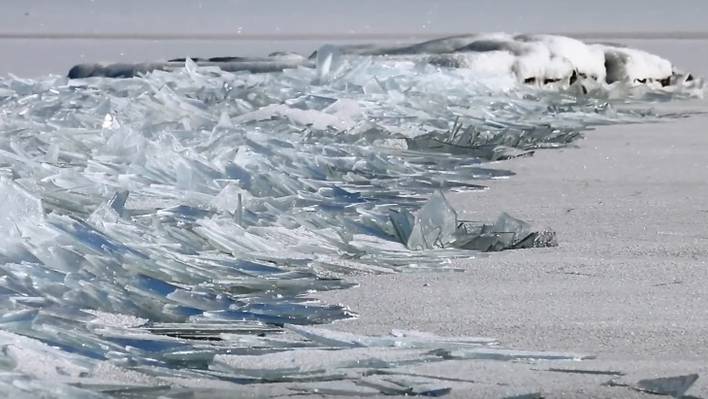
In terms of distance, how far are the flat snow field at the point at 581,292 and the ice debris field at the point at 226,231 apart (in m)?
0.04

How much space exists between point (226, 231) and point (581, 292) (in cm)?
38

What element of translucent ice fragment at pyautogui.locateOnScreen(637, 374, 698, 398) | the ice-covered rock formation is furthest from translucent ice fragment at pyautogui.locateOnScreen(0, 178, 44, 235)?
the ice-covered rock formation

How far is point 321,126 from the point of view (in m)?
2.51

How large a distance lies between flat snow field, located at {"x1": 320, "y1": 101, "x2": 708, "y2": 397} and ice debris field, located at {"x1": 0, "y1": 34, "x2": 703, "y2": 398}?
0.04 meters

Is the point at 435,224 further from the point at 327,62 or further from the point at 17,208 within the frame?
the point at 327,62

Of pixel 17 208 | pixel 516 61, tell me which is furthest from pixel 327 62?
pixel 17 208

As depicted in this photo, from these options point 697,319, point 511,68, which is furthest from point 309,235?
point 511,68

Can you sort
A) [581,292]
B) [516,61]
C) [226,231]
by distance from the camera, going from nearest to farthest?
1. [581,292]
2. [226,231]
3. [516,61]

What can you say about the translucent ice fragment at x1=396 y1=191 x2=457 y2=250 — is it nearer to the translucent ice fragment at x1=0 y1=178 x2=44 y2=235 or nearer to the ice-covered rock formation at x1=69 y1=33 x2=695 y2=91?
the translucent ice fragment at x1=0 y1=178 x2=44 y2=235

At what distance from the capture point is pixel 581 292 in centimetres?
109

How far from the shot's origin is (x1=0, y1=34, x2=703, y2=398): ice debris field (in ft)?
2.78

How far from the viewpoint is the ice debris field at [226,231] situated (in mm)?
847

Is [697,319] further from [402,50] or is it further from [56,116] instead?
[402,50]

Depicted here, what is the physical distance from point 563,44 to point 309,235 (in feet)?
11.7
